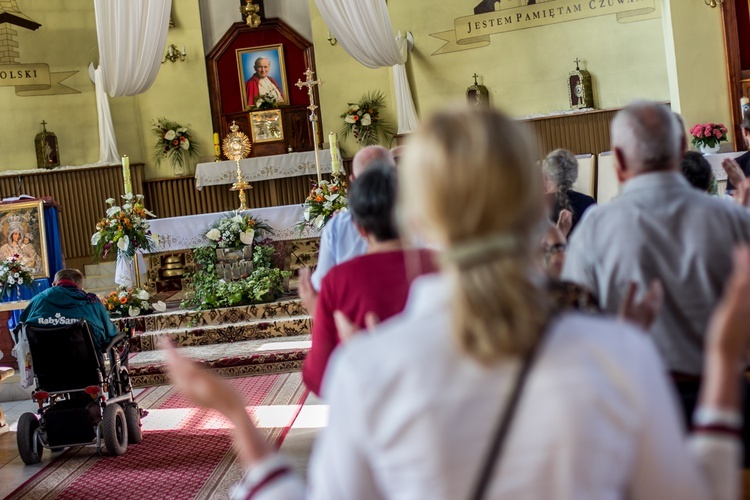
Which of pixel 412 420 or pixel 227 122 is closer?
pixel 412 420

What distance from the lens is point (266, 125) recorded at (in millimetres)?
14539

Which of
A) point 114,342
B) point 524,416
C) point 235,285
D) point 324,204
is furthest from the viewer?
point 235,285

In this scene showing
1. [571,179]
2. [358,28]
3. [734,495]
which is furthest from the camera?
[358,28]

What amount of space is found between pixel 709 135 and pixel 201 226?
596 centimetres

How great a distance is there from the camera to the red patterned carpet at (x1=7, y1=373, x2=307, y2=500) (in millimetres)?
5262

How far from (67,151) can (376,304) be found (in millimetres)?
12729

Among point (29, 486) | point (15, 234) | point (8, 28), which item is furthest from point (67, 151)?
point (29, 486)

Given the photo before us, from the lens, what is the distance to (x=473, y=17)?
13.8 metres

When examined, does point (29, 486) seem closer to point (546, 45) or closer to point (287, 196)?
point (287, 196)

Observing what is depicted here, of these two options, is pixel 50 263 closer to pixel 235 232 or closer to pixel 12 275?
pixel 12 275

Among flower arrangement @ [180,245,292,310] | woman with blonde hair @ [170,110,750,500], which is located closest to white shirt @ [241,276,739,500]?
woman with blonde hair @ [170,110,750,500]

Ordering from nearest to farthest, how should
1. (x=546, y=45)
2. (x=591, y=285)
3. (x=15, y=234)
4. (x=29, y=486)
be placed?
(x=591, y=285) < (x=29, y=486) < (x=15, y=234) < (x=546, y=45)

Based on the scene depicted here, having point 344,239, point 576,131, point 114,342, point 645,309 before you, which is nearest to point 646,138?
point 645,309

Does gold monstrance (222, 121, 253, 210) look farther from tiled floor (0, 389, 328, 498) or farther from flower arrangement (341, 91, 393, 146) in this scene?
tiled floor (0, 389, 328, 498)
